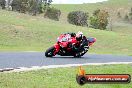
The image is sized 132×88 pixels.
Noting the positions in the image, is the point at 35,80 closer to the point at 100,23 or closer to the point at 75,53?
the point at 75,53

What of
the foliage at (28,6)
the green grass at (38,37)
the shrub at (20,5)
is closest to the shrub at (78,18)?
the foliage at (28,6)

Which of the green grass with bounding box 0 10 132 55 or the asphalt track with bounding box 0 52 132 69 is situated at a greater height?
the asphalt track with bounding box 0 52 132 69

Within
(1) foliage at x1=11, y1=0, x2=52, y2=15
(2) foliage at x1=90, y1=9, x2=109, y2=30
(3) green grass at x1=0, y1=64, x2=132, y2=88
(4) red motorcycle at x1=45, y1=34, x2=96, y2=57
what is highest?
(3) green grass at x1=0, y1=64, x2=132, y2=88

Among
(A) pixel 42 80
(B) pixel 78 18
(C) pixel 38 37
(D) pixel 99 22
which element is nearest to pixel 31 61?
(A) pixel 42 80

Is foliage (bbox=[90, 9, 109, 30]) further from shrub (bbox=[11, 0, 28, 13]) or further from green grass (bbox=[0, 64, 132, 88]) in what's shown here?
green grass (bbox=[0, 64, 132, 88])

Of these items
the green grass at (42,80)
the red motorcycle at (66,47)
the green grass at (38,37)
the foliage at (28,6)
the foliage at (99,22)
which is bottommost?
the foliage at (99,22)

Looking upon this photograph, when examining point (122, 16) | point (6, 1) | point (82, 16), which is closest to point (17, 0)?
point (6, 1)

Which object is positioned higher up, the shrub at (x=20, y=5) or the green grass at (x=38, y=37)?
the green grass at (x=38, y=37)

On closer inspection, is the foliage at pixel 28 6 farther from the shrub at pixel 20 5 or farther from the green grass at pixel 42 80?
the green grass at pixel 42 80

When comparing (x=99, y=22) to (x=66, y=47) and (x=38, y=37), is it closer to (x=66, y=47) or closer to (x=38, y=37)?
(x=38, y=37)

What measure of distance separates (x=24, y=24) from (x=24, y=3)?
47438 mm

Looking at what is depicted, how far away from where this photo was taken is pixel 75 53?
21016 millimetres

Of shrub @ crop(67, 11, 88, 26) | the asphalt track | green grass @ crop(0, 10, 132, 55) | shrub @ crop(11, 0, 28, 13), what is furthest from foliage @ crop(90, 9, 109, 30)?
the asphalt track

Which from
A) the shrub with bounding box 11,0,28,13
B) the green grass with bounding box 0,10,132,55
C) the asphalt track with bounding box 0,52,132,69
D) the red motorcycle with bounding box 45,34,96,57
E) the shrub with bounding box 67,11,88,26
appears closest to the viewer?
the asphalt track with bounding box 0,52,132,69
